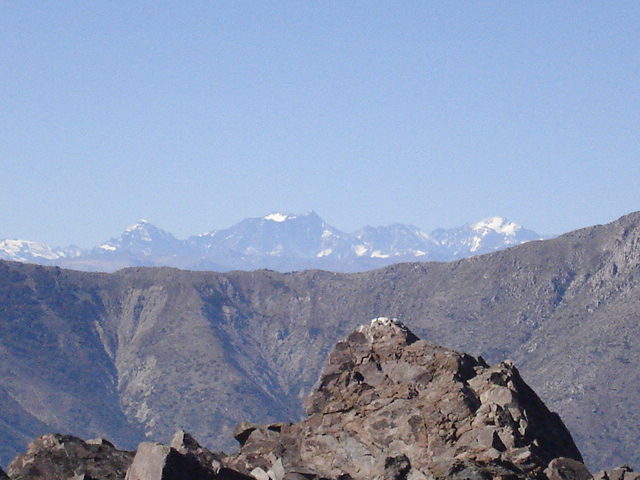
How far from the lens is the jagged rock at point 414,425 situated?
4456cm

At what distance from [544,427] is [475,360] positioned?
6.47 meters

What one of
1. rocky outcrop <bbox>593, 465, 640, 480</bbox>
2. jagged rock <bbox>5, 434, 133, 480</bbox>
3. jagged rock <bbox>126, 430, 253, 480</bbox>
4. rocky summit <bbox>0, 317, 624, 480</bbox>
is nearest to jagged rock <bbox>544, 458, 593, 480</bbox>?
rocky summit <bbox>0, 317, 624, 480</bbox>

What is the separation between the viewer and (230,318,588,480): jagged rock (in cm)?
4456

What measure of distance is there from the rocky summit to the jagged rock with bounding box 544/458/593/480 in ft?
0.19

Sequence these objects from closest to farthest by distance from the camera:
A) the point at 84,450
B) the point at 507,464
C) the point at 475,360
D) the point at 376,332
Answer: the point at 507,464 → the point at 84,450 → the point at 475,360 → the point at 376,332

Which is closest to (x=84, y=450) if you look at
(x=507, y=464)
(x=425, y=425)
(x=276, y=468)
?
(x=276, y=468)

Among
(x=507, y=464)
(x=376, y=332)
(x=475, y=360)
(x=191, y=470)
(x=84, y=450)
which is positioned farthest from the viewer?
(x=376, y=332)

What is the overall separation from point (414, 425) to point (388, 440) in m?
1.44

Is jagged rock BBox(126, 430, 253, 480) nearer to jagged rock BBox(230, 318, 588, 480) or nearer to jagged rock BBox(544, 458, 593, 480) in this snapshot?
jagged rock BBox(230, 318, 588, 480)

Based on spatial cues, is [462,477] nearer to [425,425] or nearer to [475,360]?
[425,425]

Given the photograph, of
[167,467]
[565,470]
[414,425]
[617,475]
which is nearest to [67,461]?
[167,467]

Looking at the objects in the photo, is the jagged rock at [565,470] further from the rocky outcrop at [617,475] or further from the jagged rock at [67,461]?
the jagged rock at [67,461]

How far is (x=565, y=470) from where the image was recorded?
143 ft

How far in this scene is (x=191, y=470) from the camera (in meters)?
39.6
